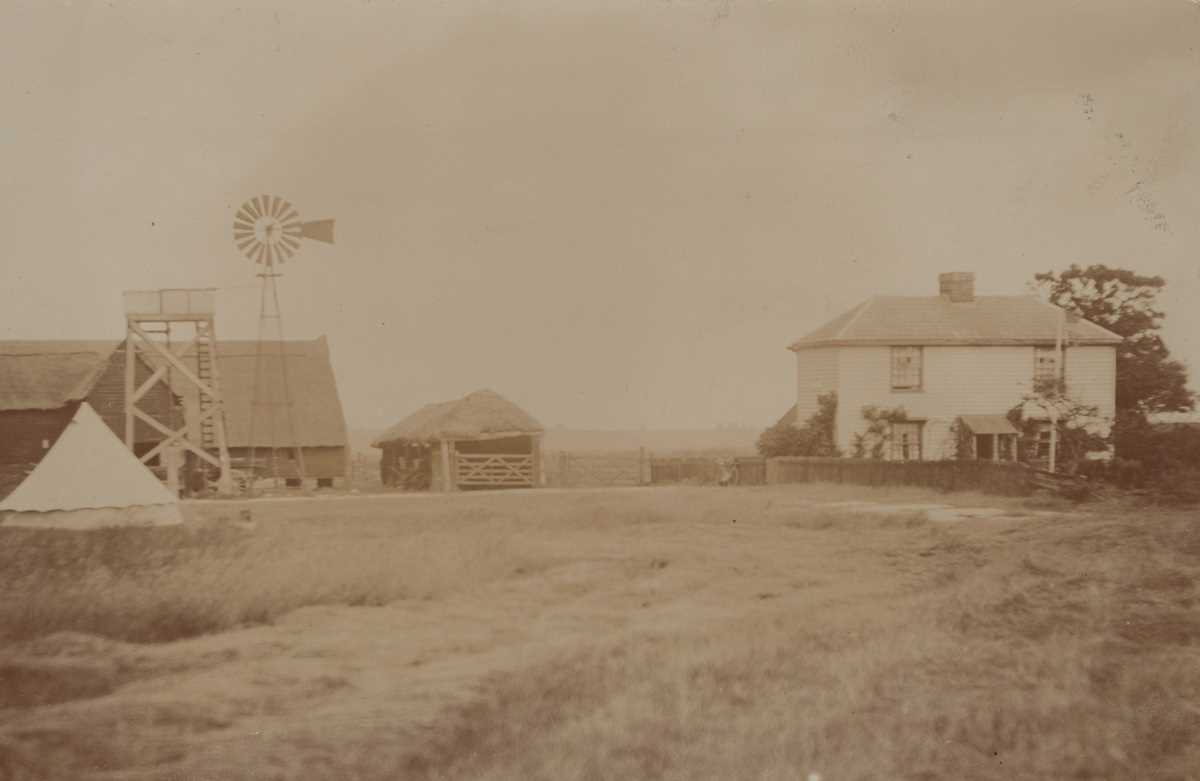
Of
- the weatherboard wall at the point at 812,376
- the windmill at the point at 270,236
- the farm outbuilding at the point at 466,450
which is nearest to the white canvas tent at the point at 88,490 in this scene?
the windmill at the point at 270,236

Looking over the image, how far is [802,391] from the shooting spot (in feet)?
32.4

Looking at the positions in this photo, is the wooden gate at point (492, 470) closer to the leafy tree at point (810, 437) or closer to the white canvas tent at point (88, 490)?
the leafy tree at point (810, 437)

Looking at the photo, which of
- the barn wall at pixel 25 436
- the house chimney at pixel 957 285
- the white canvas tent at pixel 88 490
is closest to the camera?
the white canvas tent at pixel 88 490

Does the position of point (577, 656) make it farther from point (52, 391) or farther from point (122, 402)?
point (52, 391)

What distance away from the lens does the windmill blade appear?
6480mm

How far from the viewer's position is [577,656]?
5656 millimetres

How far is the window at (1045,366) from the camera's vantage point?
941 cm

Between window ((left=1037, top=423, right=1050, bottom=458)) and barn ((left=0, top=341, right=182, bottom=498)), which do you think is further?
window ((left=1037, top=423, right=1050, bottom=458))

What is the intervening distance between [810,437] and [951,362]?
2215 mm

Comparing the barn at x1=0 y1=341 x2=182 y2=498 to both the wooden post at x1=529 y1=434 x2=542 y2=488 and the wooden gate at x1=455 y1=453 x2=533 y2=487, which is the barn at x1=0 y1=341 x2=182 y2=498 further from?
the wooden post at x1=529 y1=434 x2=542 y2=488

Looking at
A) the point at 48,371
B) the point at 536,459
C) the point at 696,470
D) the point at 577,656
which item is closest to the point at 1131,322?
the point at 577,656

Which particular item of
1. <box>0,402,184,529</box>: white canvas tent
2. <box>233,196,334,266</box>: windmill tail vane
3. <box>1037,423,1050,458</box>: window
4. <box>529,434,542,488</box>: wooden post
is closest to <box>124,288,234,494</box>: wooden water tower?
<box>233,196,334,266</box>: windmill tail vane

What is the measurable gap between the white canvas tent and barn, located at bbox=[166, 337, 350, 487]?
1384 millimetres

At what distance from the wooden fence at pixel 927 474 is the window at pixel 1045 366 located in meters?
1.06
